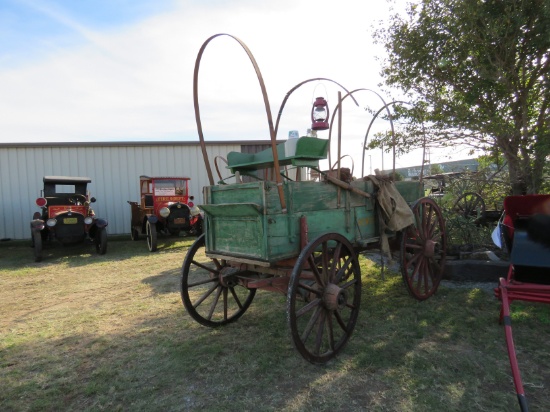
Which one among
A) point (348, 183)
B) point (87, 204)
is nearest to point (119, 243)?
point (87, 204)

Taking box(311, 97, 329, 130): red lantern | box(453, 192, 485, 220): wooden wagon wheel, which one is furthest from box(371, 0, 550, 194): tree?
box(311, 97, 329, 130): red lantern

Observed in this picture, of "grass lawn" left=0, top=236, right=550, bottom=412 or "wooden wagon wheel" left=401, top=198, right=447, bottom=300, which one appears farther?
"wooden wagon wheel" left=401, top=198, right=447, bottom=300

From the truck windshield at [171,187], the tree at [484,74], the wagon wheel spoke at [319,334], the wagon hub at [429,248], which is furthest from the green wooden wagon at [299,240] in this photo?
the truck windshield at [171,187]

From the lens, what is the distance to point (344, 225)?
325 centimetres

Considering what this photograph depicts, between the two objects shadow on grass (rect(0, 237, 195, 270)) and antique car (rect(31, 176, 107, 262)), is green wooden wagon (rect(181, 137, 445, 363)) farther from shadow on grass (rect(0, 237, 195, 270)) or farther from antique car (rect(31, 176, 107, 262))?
antique car (rect(31, 176, 107, 262))

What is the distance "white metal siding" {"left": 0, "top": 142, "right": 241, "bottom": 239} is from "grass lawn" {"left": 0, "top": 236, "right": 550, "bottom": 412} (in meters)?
7.06

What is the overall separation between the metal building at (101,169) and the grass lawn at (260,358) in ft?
23.2

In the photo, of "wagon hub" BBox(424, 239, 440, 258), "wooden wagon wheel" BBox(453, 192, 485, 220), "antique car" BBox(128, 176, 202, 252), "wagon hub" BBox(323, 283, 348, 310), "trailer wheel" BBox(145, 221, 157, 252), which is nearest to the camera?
"wagon hub" BBox(323, 283, 348, 310)

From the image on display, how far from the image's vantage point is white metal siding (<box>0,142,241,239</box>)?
10594mm

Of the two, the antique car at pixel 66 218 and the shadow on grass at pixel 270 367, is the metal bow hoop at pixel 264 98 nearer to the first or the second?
the shadow on grass at pixel 270 367

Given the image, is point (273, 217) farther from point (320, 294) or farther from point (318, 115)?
point (318, 115)

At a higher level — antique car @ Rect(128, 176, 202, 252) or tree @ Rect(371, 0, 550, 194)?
tree @ Rect(371, 0, 550, 194)

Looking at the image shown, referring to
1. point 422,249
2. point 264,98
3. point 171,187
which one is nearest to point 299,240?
point 264,98

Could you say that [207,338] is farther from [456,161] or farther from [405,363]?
[456,161]
